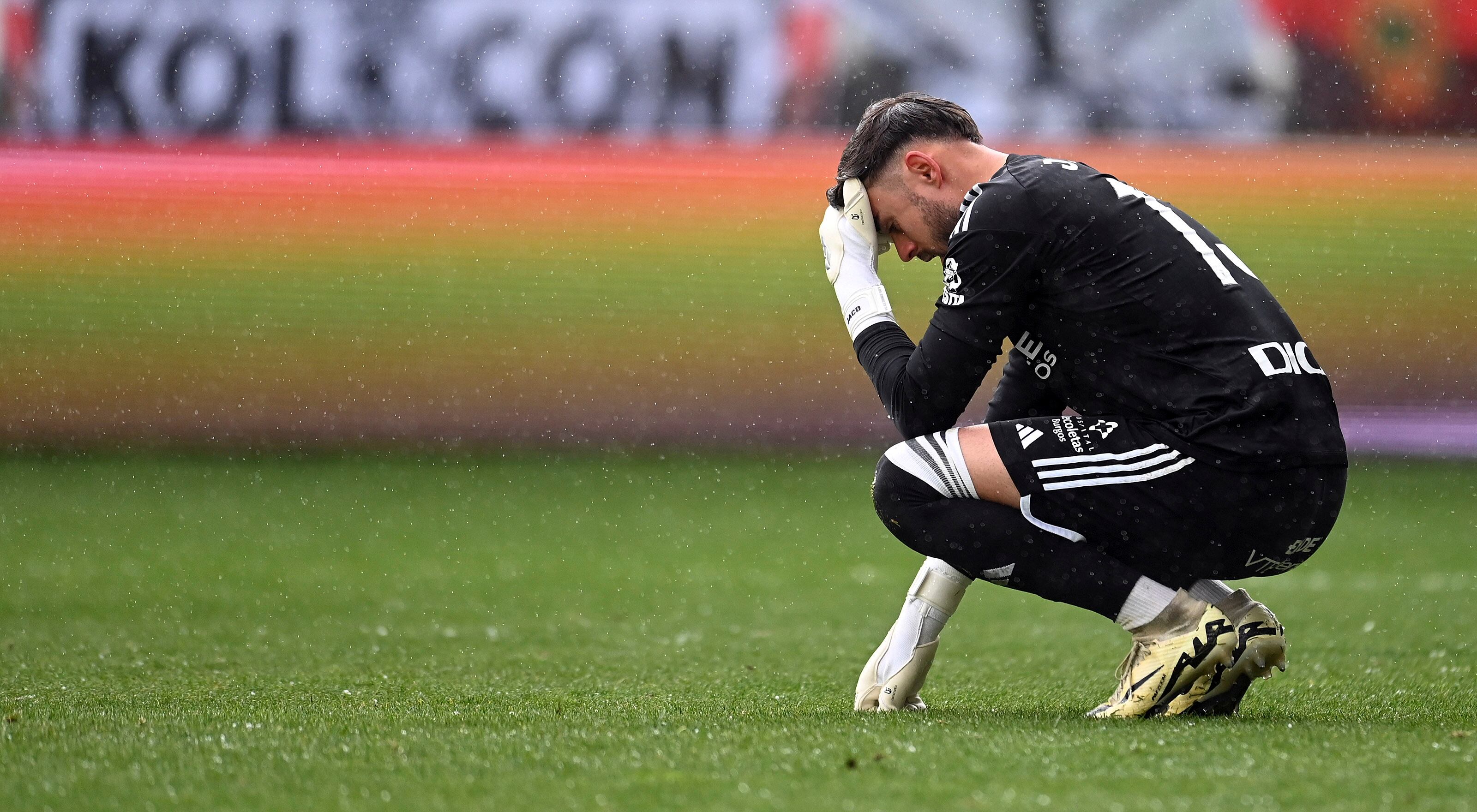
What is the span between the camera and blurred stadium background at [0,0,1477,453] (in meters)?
9.13

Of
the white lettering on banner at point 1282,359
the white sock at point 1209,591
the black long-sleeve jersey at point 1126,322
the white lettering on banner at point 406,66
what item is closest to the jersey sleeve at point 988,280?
the black long-sleeve jersey at point 1126,322

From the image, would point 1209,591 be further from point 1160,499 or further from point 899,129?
point 899,129

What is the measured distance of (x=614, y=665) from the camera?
10.5 ft

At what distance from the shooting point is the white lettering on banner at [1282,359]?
2170 mm

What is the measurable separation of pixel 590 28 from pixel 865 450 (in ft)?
11.2

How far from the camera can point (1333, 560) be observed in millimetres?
5391

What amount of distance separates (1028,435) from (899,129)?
586mm

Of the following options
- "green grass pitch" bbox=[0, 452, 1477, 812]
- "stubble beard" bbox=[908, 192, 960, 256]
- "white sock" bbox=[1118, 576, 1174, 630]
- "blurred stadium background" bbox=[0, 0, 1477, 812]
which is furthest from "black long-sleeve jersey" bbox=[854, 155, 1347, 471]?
"blurred stadium background" bbox=[0, 0, 1477, 812]

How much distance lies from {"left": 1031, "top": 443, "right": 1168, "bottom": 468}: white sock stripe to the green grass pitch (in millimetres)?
414

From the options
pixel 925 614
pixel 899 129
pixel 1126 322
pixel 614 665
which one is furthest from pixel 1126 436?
pixel 614 665

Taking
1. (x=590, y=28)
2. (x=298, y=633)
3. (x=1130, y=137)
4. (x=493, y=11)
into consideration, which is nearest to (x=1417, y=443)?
Answer: (x=1130, y=137)

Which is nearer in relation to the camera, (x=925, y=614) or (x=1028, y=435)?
(x=1028, y=435)

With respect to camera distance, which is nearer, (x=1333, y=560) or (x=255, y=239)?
(x=1333, y=560)

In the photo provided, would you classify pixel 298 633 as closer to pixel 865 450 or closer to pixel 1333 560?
pixel 1333 560
